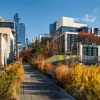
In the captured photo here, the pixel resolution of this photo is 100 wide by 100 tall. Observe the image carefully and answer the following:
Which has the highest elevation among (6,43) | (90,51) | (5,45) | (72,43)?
(72,43)

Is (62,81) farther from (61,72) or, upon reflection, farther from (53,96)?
(53,96)

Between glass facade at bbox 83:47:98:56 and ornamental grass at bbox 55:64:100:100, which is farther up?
glass facade at bbox 83:47:98:56

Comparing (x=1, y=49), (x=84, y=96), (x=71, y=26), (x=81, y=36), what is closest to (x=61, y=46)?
(x=81, y=36)

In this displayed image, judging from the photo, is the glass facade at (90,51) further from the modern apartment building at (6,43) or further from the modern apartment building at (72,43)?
the modern apartment building at (6,43)

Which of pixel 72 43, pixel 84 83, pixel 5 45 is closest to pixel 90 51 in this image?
pixel 72 43

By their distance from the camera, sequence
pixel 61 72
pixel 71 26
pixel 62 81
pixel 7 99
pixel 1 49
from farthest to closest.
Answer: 1. pixel 71 26
2. pixel 1 49
3. pixel 61 72
4. pixel 62 81
5. pixel 7 99

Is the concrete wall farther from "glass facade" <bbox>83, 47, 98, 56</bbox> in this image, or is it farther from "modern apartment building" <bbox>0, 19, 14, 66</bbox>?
"glass facade" <bbox>83, 47, 98, 56</bbox>

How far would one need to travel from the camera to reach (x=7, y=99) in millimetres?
10234

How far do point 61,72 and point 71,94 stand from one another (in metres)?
5.51

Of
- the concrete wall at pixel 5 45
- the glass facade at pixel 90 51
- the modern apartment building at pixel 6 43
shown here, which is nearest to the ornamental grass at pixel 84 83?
the modern apartment building at pixel 6 43

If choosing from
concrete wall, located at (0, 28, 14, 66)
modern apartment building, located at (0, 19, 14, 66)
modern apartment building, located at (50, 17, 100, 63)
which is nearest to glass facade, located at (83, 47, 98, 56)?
modern apartment building, located at (50, 17, 100, 63)

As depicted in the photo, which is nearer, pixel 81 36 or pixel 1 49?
pixel 1 49

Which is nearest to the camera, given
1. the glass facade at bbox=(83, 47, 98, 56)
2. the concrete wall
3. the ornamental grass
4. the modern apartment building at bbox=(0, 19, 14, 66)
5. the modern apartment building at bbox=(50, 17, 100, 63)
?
the ornamental grass

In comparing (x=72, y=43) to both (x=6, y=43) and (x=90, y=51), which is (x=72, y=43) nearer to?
(x=90, y=51)
